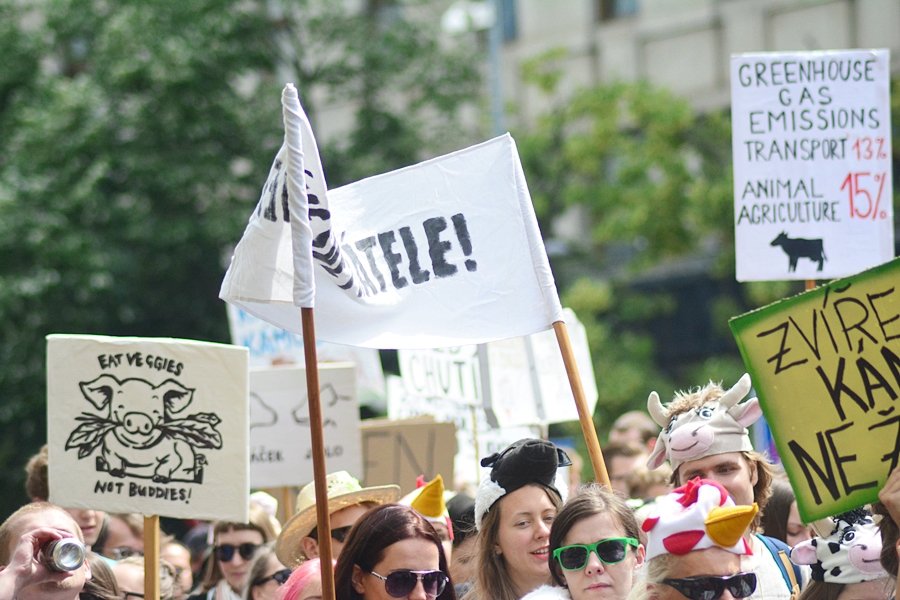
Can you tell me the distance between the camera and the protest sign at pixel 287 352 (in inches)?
385

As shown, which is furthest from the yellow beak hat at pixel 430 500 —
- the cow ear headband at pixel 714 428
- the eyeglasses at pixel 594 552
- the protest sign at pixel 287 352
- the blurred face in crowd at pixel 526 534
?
the protest sign at pixel 287 352

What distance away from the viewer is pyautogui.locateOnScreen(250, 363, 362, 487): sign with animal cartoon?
764 cm

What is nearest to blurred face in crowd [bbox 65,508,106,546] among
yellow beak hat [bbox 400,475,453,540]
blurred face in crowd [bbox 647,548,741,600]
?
yellow beak hat [bbox 400,475,453,540]

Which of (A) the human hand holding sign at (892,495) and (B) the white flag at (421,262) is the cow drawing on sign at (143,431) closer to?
(B) the white flag at (421,262)

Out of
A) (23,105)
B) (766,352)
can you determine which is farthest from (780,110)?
(23,105)

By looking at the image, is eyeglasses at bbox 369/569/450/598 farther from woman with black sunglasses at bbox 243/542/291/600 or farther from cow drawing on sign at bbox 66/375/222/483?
woman with black sunglasses at bbox 243/542/291/600

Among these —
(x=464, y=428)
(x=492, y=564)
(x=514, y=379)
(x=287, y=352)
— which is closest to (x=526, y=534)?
(x=492, y=564)

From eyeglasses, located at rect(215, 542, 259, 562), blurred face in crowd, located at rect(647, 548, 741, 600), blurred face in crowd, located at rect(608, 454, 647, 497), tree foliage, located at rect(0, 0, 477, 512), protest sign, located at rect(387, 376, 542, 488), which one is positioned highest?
tree foliage, located at rect(0, 0, 477, 512)

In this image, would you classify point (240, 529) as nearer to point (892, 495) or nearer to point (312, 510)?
point (312, 510)

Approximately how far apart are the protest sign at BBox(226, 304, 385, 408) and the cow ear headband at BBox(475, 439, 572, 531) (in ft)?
15.8

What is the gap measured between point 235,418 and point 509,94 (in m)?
16.6

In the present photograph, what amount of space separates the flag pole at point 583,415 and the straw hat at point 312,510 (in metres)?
0.87

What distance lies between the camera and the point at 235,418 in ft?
17.4

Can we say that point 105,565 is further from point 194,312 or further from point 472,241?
point 194,312
